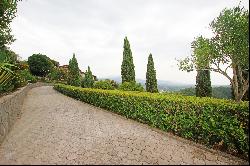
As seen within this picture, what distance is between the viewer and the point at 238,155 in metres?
8.49

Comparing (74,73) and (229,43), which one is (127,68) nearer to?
(74,73)

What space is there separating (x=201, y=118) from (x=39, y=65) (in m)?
84.5

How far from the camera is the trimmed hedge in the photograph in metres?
8.45

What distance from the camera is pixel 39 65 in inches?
3494

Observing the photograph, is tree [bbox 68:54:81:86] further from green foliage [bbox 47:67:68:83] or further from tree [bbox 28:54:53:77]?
tree [bbox 28:54:53:77]

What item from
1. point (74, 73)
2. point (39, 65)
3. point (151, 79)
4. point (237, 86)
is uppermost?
point (39, 65)

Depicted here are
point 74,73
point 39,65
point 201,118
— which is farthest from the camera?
point 39,65

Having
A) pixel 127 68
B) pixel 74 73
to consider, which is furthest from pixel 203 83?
pixel 74 73

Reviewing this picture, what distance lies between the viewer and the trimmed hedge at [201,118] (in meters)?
8.45

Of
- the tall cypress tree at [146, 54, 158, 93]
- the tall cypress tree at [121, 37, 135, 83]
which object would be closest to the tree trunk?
the tall cypress tree at [121, 37, 135, 83]

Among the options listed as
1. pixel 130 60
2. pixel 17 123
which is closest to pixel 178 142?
pixel 17 123

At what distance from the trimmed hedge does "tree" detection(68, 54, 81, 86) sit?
129 feet

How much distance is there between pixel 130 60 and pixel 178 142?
29.3 meters

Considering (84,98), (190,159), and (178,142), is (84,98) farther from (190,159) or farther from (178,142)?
(190,159)
